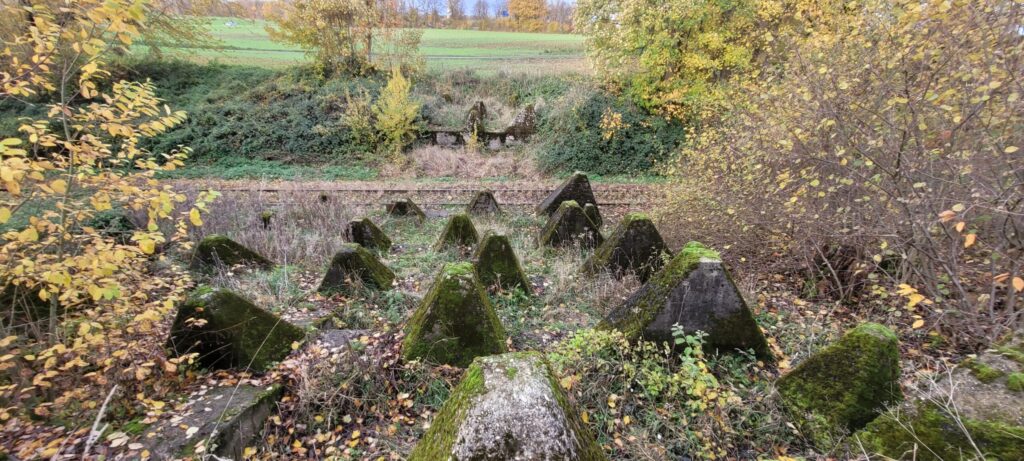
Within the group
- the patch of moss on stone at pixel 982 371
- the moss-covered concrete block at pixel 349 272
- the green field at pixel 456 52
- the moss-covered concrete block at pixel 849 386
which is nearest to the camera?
the patch of moss on stone at pixel 982 371

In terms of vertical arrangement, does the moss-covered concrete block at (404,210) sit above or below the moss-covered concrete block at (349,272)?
below

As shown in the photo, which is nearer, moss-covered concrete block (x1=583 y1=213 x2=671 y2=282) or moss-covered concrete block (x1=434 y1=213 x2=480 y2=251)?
moss-covered concrete block (x1=583 y1=213 x2=671 y2=282)

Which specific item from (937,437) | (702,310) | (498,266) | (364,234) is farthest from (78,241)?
(937,437)

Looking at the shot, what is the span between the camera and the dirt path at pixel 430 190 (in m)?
12.2

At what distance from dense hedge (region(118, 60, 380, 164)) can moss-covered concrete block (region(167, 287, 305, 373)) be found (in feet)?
50.1

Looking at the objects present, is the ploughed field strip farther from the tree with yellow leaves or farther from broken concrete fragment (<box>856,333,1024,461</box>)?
the tree with yellow leaves

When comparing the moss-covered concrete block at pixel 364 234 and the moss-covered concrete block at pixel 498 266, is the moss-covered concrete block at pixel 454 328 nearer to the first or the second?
the moss-covered concrete block at pixel 498 266

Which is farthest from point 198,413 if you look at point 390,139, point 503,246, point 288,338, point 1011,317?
point 390,139

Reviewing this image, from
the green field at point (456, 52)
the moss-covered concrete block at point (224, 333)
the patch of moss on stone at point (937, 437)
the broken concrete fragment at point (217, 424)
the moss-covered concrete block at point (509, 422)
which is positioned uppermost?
the green field at point (456, 52)

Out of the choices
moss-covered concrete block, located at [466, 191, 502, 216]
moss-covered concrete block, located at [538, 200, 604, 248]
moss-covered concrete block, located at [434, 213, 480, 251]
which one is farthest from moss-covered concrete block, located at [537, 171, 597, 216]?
moss-covered concrete block, located at [434, 213, 480, 251]

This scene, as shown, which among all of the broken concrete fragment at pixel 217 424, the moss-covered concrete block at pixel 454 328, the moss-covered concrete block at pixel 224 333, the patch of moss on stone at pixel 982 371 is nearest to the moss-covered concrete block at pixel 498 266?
the moss-covered concrete block at pixel 454 328

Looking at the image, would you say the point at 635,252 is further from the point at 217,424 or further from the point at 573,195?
the point at 217,424

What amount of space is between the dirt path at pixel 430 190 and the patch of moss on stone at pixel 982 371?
8.44 m

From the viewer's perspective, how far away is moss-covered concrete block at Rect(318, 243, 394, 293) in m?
6.05
